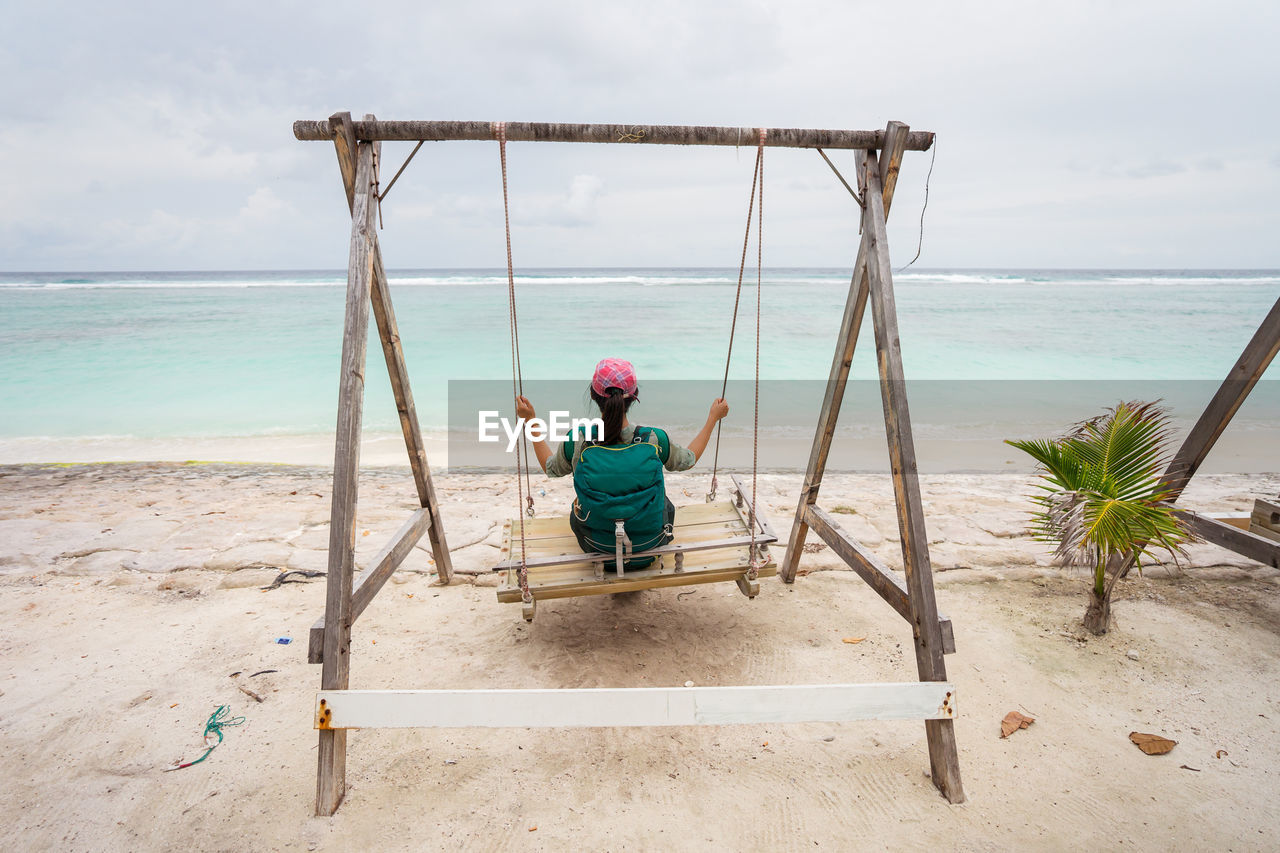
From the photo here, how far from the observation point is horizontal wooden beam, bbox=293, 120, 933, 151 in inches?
118

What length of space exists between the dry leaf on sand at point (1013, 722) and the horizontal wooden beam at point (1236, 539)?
1648mm

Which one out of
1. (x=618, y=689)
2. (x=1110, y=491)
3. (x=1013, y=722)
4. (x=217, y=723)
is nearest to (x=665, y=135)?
(x=618, y=689)

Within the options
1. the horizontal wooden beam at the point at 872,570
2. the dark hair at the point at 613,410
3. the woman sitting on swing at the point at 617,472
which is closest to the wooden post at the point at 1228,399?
the horizontal wooden beam at the point at 872,570

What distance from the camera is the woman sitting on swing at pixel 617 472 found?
3016 mm

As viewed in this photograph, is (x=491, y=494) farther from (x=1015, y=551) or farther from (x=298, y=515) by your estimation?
(x=1015, y=551)

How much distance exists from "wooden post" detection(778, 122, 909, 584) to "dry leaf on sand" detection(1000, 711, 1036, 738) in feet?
4.76

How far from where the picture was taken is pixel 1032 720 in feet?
9.75

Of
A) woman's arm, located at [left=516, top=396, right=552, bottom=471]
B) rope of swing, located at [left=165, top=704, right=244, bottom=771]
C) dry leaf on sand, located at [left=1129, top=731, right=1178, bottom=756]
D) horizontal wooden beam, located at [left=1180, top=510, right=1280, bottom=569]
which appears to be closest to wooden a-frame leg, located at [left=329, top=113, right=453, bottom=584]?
woman's arm, located at [left=516, top=396, right=552, bottom=471]

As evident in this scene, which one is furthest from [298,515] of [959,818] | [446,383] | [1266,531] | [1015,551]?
[446,383]

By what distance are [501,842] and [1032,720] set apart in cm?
230

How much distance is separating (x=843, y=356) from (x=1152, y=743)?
2149 mm

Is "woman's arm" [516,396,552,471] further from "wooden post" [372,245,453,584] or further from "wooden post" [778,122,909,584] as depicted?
"wooden post" [778,122,909,584]

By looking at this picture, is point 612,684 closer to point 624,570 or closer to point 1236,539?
point 624,570

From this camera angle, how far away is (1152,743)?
110 inches
